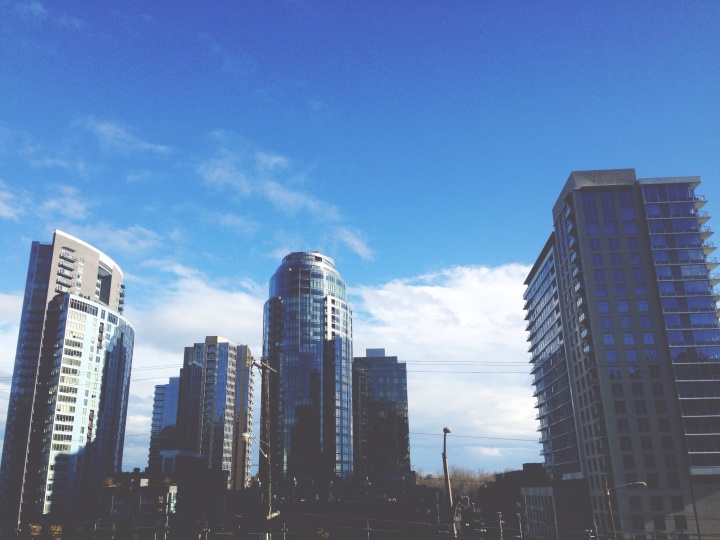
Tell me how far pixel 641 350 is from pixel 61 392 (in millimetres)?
160328

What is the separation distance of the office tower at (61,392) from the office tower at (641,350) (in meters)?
142

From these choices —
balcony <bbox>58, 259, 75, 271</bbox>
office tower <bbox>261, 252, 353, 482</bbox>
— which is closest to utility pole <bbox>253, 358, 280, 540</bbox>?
office tower <bbox>261, 252, 353, 482</bbox>

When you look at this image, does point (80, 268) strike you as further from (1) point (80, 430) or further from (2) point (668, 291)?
(2) point (668, 291)

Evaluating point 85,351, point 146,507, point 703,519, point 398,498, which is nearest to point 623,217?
point 703,519

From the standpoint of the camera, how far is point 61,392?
170125 millimetres

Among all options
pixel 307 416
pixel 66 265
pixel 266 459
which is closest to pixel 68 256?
pixel 66 265

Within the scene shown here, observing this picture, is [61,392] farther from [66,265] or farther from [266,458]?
[266,458]

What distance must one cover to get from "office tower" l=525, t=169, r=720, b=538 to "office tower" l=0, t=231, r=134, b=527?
14214 centimetres

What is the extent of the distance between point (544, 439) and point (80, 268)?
161098mm

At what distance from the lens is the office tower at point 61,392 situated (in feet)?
526

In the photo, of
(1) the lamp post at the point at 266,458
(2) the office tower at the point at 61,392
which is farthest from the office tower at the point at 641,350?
(2) the office tower at the point at 61,392

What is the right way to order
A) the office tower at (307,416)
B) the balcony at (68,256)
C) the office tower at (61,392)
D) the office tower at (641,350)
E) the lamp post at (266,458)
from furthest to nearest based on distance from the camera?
the balcony at (68,256) → the office tower at (307,416) → the office tower at (61,392) → the office tower at (641,350) → the lamp post at (266,458)

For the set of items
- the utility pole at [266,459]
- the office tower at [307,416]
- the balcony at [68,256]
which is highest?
the balcony at [68,256]

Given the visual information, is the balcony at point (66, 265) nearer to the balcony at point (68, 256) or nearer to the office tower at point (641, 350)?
the balcony at point (68, 256)
